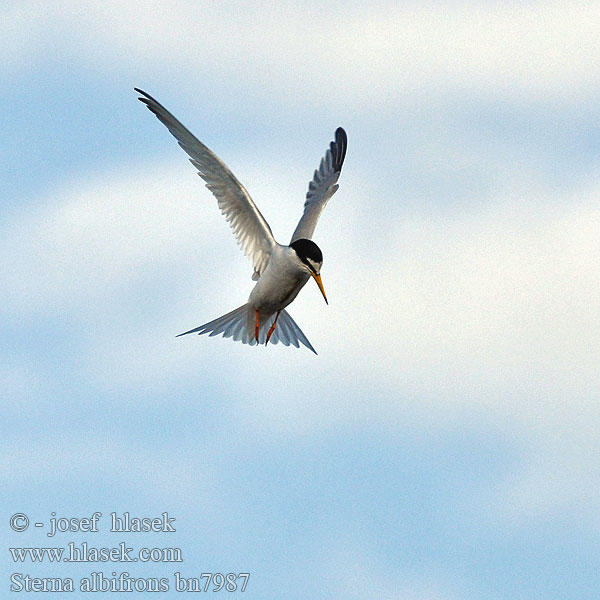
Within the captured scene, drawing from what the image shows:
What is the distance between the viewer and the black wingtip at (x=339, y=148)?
64.0ft

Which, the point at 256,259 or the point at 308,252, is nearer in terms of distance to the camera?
the point at 308,252

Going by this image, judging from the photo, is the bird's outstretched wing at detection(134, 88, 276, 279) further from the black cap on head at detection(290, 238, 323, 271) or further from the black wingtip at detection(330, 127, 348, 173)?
the black wingtip at detection(330, 127, 348, 173)

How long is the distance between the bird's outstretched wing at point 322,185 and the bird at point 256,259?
0.67 feet

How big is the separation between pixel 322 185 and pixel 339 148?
3.22 feet

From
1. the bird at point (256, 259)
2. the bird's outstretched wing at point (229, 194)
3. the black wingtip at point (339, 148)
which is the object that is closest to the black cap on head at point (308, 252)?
the bird at point (256, 259)

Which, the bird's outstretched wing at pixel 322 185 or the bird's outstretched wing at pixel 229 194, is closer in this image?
the bird's outstretched wing at pixel 229 194

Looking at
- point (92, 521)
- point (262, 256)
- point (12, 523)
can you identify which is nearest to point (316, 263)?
point (262, 256)

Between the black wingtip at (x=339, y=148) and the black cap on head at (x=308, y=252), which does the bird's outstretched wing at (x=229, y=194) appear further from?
the black wingtip at (x=339, y=148)

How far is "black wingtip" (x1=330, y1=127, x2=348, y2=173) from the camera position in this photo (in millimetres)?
19492

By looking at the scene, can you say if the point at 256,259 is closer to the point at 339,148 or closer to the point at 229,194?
the point at 229,194

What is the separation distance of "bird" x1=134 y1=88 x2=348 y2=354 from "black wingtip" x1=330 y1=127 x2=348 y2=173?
2282mm

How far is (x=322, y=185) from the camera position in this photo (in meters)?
19.1

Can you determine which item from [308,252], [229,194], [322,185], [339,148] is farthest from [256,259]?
[339,148]

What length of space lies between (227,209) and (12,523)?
5370 mm
